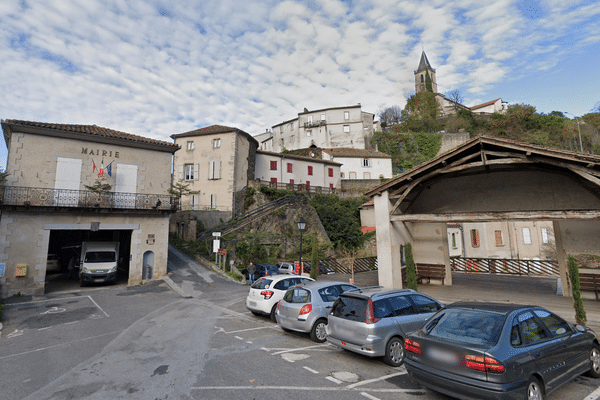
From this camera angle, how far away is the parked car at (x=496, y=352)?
3.98 m

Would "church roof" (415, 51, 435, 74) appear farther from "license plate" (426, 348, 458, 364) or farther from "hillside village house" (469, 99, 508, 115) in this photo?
"license plate" (426, 348, 458, 364)

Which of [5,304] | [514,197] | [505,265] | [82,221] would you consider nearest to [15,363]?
[5,304]

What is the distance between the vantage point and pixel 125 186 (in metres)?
18.3

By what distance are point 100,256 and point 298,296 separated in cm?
1407

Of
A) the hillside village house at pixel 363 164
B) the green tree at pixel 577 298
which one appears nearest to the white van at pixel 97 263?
the green tree at pixel 577 298

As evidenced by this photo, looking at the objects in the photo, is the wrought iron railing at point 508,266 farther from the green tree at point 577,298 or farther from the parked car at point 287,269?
the green tree at point 577,298

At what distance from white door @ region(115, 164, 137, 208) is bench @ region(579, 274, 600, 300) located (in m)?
22.4

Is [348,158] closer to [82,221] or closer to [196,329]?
[82,221]

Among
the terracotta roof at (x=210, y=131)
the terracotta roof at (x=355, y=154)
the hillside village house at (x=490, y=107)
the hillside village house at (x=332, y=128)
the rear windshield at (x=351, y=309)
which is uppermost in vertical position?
the hillside village house at (x=490, y=107)

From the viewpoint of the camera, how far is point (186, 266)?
2111 cm

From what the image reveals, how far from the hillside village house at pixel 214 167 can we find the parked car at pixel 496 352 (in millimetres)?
26539

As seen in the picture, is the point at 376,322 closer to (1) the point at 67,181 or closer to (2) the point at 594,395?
(2) the point at 594,395

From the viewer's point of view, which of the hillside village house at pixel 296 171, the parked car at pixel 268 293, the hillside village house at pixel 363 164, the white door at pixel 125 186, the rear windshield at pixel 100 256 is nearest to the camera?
the parked car at pixel 268 293

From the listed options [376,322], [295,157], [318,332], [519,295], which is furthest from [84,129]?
[519,295]
